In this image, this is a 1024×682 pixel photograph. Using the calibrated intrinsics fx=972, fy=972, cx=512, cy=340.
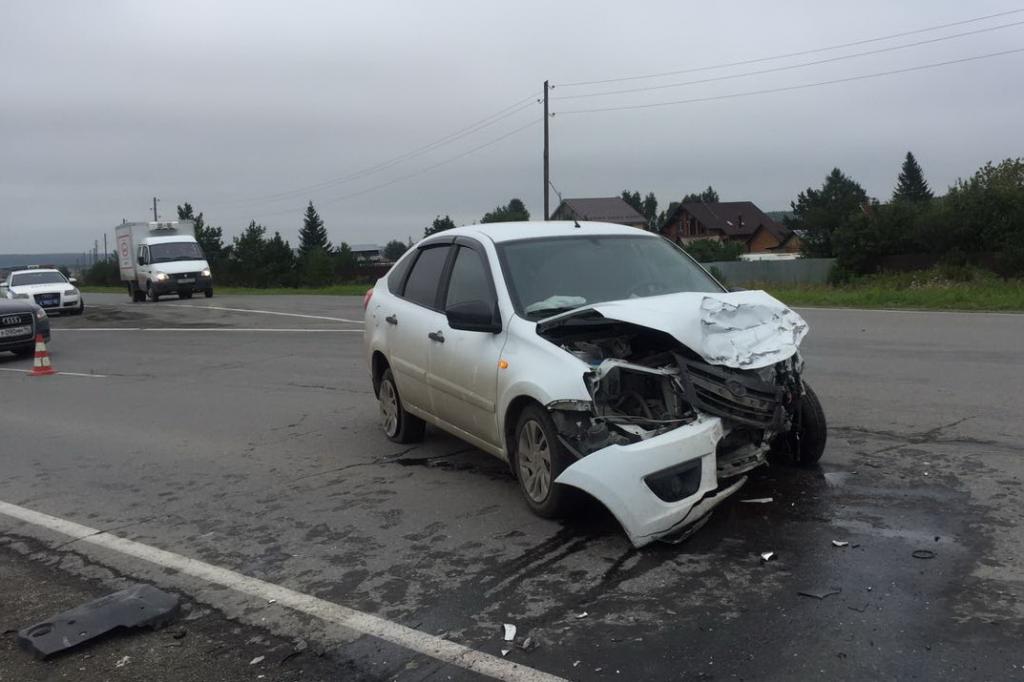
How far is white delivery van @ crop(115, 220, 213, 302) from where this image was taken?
3525 cm

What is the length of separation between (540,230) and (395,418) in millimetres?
2199

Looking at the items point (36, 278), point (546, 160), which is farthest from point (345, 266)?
point (36, 278)

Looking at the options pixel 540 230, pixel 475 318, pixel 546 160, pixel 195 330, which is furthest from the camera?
pixel 546 160

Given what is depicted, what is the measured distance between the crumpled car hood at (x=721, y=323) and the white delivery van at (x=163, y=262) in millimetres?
32071

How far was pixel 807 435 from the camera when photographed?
21.0 feet

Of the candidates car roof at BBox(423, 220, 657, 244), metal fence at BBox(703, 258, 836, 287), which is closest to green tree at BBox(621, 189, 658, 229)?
metal fence at BBox(703, 258, 836, 287)

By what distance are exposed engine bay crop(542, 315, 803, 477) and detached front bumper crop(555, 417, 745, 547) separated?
6.3 inches

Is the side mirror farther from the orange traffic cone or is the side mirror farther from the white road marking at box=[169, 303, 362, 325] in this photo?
the white road marking at box=[169, 303, 362, 325]

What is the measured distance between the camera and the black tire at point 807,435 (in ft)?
20.9

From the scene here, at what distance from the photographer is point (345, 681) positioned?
151 inches

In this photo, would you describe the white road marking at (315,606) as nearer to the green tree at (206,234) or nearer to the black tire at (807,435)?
the black tire at (807,435)

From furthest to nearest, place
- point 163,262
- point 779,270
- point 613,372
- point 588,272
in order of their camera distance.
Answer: point 779,270
point 163,262
point 588,272
point 613,372

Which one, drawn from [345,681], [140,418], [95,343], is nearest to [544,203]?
[95,343]

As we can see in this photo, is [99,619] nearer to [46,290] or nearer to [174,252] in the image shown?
[46,290]
